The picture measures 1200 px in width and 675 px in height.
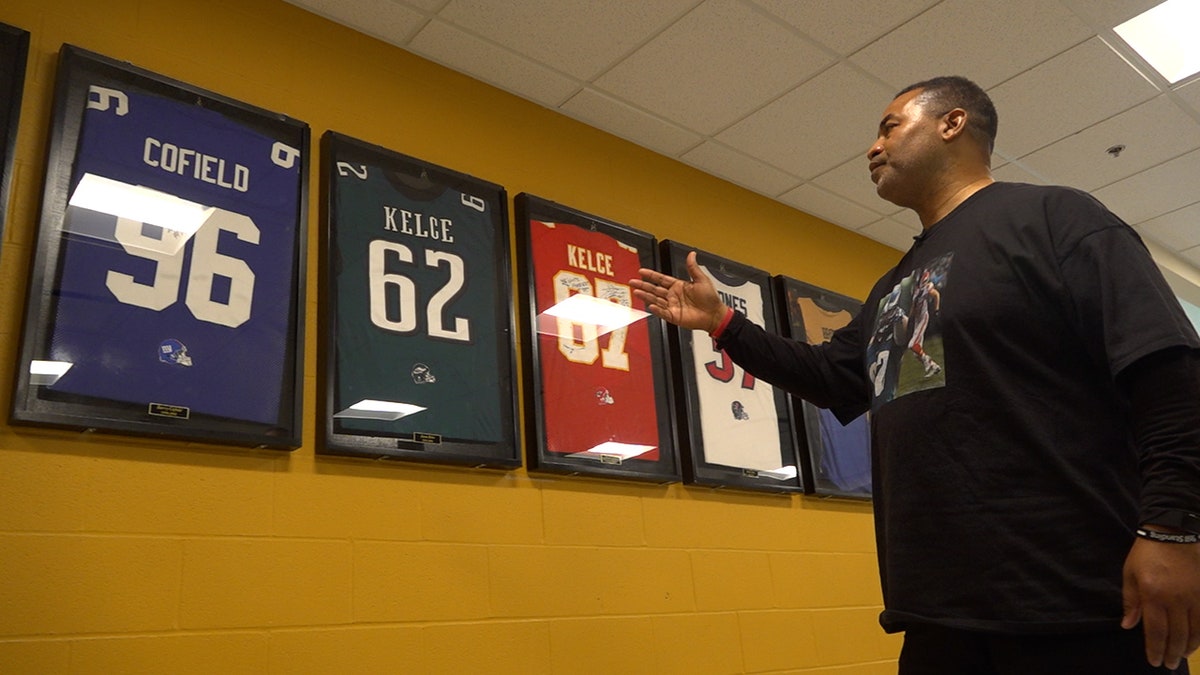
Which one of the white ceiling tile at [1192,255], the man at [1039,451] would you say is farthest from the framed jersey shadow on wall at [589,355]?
the white ceiling tile at [1192,255]

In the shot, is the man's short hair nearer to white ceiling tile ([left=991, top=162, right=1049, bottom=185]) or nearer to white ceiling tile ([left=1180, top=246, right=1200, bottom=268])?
white ceiling tile ([left=991, top=162, right=1049, bottom=185])

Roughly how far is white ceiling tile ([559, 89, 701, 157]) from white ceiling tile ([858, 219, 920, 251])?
4.37 feet

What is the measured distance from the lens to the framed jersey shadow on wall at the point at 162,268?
72.1 inches

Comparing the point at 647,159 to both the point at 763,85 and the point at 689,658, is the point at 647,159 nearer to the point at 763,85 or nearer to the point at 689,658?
the point at 763,85

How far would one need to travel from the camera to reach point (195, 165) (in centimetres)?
215

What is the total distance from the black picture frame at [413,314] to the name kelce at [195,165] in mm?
237

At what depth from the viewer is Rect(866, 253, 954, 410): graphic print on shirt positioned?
55.3 inches

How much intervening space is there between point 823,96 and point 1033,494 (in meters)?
2.31

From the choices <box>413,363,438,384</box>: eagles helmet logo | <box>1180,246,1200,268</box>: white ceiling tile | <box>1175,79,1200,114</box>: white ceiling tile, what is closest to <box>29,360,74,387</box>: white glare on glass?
<box>413,363,438,384</box>: eagles helmet logo

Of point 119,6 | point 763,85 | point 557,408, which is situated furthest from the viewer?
point 763,85

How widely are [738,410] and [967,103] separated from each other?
5.62ft

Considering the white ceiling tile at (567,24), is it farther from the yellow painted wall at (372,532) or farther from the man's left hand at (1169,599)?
the man's left hand at (1169,599)

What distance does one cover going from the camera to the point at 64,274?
1.86 meters

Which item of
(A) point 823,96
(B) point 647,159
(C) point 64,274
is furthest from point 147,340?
(A) point 823,96
